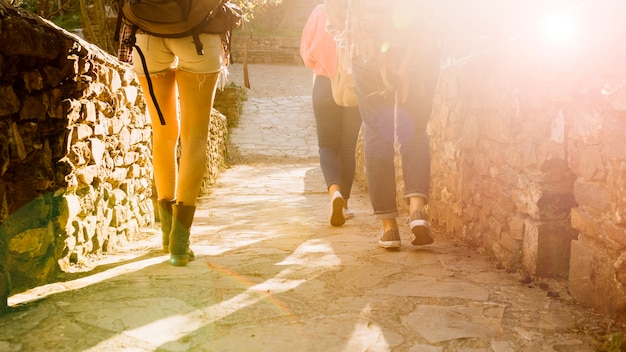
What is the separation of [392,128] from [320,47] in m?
1.04

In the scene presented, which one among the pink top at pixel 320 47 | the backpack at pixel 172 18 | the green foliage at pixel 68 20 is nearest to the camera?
the backpack at pixel 172 18

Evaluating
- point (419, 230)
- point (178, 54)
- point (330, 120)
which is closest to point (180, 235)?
point (178, 54)

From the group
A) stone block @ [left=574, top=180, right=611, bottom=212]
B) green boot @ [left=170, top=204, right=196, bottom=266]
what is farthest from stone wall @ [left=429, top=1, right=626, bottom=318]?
green boot @ [left=170, top=204, right=196, bottom=266]

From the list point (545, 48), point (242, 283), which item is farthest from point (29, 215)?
point (545, 48)

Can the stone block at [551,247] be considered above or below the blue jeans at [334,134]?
below

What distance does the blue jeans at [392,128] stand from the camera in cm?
273

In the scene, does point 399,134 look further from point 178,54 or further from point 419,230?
point 178,54

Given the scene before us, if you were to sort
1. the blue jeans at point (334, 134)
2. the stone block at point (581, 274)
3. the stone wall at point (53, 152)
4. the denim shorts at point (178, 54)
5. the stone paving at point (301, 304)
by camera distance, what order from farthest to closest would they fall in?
the blue jeans at point (334, 134) → the denim shorts at point (178, 54) → the stone wall at point (53, 152) → the stone block at point (581, 274) → the stone paving at point (301, 304)

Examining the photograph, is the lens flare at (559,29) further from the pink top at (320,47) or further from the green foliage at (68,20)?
the green foliage at (68,20)

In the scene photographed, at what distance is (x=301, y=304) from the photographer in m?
2.05

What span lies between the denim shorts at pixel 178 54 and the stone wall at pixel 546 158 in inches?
47.8

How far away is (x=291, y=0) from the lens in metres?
26.3

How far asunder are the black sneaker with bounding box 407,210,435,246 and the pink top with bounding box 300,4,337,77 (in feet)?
3.96

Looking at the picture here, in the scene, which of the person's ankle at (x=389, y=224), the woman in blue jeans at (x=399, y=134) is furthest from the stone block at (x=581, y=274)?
the person's ankle at (x=389, y=224)
